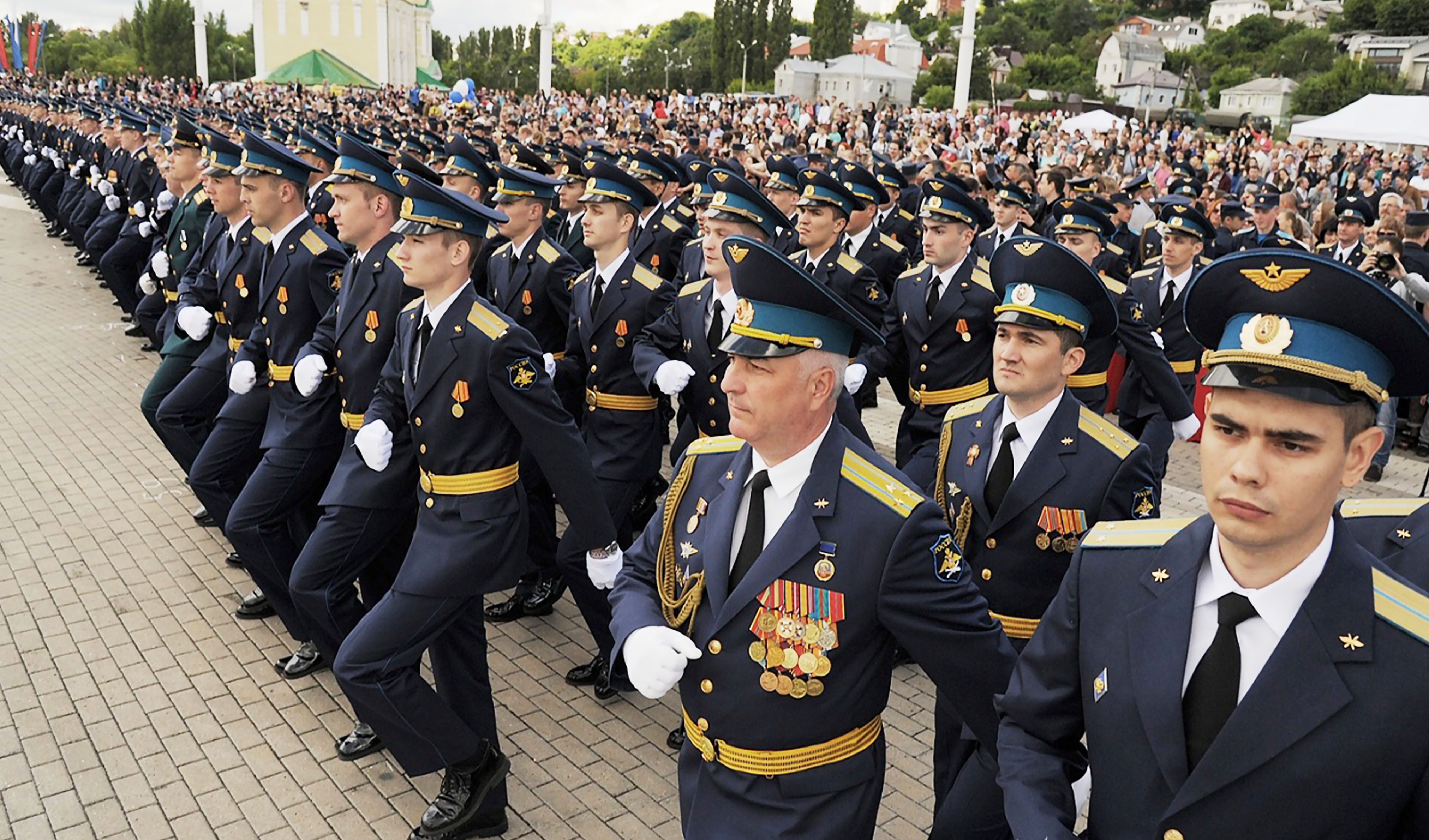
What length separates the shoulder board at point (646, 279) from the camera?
6156 mm

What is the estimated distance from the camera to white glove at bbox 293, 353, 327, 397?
16.9 ft

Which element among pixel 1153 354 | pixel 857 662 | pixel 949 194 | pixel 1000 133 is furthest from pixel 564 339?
pixel 1000 133

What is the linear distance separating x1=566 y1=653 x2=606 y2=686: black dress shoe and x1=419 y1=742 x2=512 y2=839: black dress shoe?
3.81 feet

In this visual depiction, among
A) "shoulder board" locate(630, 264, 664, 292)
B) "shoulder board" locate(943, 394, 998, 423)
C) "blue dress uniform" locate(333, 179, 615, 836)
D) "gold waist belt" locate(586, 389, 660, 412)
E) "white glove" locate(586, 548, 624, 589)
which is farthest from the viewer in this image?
"shoulder board" locate(630, 264, 664, 292)

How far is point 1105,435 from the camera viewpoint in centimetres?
376

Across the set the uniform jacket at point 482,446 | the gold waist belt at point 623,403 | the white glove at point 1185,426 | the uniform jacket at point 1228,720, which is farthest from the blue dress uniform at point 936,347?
the uniform jacket at point 1228,720

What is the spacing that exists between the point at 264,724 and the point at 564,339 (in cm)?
292

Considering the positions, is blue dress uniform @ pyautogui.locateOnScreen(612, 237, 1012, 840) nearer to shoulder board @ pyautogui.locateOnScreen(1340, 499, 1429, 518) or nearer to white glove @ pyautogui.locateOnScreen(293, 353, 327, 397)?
shoulder board @ pyautogui.locateOnScreen(1340, 499, 1429, 518)

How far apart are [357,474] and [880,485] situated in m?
2.68

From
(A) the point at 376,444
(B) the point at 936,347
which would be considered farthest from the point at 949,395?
(A) the point at 376,444

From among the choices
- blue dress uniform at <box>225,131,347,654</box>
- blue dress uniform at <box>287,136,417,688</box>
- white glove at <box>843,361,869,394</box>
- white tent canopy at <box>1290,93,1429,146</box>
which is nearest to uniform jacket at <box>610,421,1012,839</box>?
blue dress uniform at <box>287,136,417,688</box>

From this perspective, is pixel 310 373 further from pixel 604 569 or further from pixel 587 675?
pixel 587 675

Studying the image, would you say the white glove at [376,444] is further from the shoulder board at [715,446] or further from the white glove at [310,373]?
the shoulder board at [715,446]

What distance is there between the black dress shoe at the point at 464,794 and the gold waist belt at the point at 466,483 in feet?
3.27
